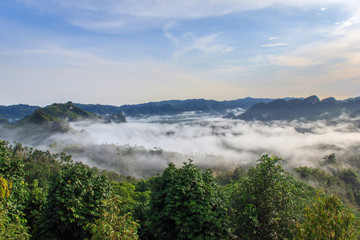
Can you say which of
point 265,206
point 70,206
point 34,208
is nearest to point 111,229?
point 265,206

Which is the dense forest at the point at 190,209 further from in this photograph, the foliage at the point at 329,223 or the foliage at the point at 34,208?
the foliage at the point at 34,208

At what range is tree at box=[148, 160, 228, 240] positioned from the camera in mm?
17375

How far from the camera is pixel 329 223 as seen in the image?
11.4 metres

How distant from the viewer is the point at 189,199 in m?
18.0

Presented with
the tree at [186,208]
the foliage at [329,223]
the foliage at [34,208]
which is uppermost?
the foliage at [329,223]

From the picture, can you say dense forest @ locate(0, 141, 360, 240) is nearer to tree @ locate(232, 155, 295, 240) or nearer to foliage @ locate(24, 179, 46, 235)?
tree @ locate(232, 155, 295, 240)

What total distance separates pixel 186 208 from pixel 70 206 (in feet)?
33.8

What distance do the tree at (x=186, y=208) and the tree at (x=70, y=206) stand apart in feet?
18.0

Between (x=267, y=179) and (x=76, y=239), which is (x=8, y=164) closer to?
(x=76, y=239)

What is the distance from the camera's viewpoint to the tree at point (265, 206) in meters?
16.1

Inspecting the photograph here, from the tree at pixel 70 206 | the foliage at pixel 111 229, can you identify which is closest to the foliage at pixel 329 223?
the foliage at pixel 111 229

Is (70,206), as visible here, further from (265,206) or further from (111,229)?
(265,206)

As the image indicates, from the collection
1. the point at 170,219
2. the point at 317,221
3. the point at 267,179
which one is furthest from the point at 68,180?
the point at 317,221

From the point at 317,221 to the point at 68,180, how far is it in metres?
19.9
